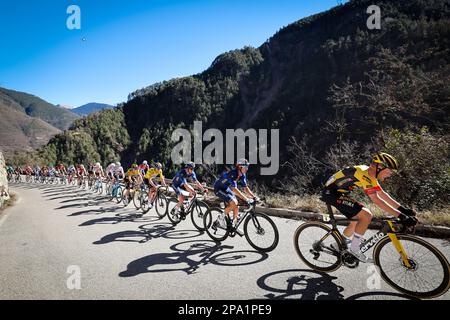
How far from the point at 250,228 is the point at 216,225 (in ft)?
2.71

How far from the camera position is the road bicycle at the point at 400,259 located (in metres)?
3.29

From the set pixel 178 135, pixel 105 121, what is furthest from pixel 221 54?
pixel 105 121

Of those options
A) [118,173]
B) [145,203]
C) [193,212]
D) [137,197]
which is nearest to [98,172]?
[118,173]

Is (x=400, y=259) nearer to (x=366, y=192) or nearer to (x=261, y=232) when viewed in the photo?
(x=366, y=192)

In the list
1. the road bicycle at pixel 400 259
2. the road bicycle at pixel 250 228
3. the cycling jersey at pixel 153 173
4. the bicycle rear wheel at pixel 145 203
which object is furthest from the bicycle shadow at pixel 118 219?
the road bicycle at pixel 400 259

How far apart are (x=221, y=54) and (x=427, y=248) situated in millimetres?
162729

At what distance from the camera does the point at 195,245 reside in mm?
5742

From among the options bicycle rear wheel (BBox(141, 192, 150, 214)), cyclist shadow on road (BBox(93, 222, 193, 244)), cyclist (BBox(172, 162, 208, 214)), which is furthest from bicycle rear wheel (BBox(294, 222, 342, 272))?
bicycle rear wheel (BBox(141, 192, 150, 214))

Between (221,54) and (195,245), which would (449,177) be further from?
(221,54)

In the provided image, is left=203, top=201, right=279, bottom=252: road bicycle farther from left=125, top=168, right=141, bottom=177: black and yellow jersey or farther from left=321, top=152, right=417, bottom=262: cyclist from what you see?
left=125, top=168, right=141, bottom=177: black and yellow jersey

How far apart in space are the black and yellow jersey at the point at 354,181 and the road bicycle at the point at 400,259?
1.51 ft

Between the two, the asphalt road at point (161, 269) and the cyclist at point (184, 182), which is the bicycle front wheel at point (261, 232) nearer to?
the asphalt road at point (161, 269)

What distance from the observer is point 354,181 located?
399 cm
